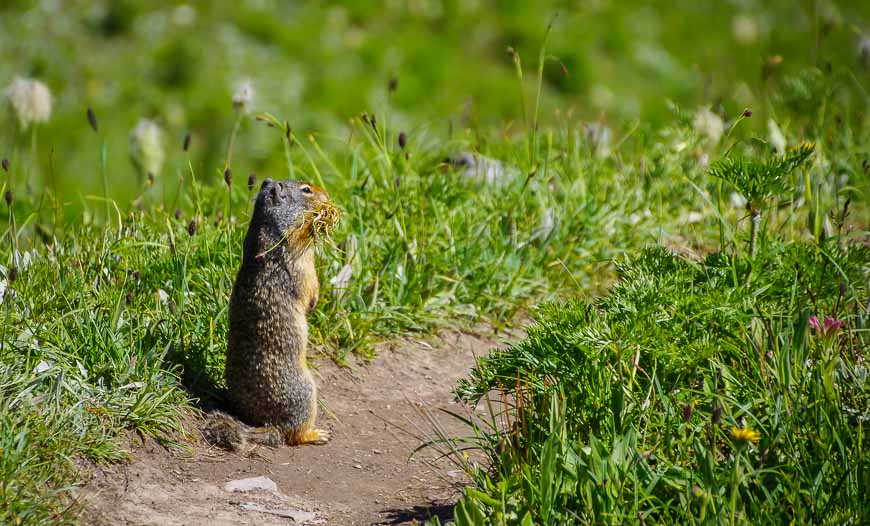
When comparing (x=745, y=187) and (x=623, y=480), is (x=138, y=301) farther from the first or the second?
(x=745, y=187)

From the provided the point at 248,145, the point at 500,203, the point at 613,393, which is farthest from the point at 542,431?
the point at 248,145

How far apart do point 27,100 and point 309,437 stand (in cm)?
277

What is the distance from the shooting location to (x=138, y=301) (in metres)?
4.86

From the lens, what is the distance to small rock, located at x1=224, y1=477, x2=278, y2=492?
13.7 ft

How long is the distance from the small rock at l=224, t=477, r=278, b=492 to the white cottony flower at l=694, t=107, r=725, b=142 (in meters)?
4.05

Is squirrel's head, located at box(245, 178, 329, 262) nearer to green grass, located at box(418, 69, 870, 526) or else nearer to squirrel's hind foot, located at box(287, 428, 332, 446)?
squirrel's hind foot, located at box(287, 428, 332, 446)

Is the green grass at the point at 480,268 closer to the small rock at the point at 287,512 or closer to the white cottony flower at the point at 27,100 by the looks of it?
the white cottony flower at the point at 27,100

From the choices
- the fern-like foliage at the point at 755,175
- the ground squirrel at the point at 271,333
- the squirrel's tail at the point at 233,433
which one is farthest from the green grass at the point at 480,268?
the ground squirrel at the point at 271,333

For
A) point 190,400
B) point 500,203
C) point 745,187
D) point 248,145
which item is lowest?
point 248,145

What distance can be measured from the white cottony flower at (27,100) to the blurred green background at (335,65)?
10.4ft

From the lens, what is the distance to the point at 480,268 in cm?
594

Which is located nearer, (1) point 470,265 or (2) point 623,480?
(2) point 623,480

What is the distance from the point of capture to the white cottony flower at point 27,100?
5.85m

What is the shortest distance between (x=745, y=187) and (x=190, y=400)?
2601 millimetres
